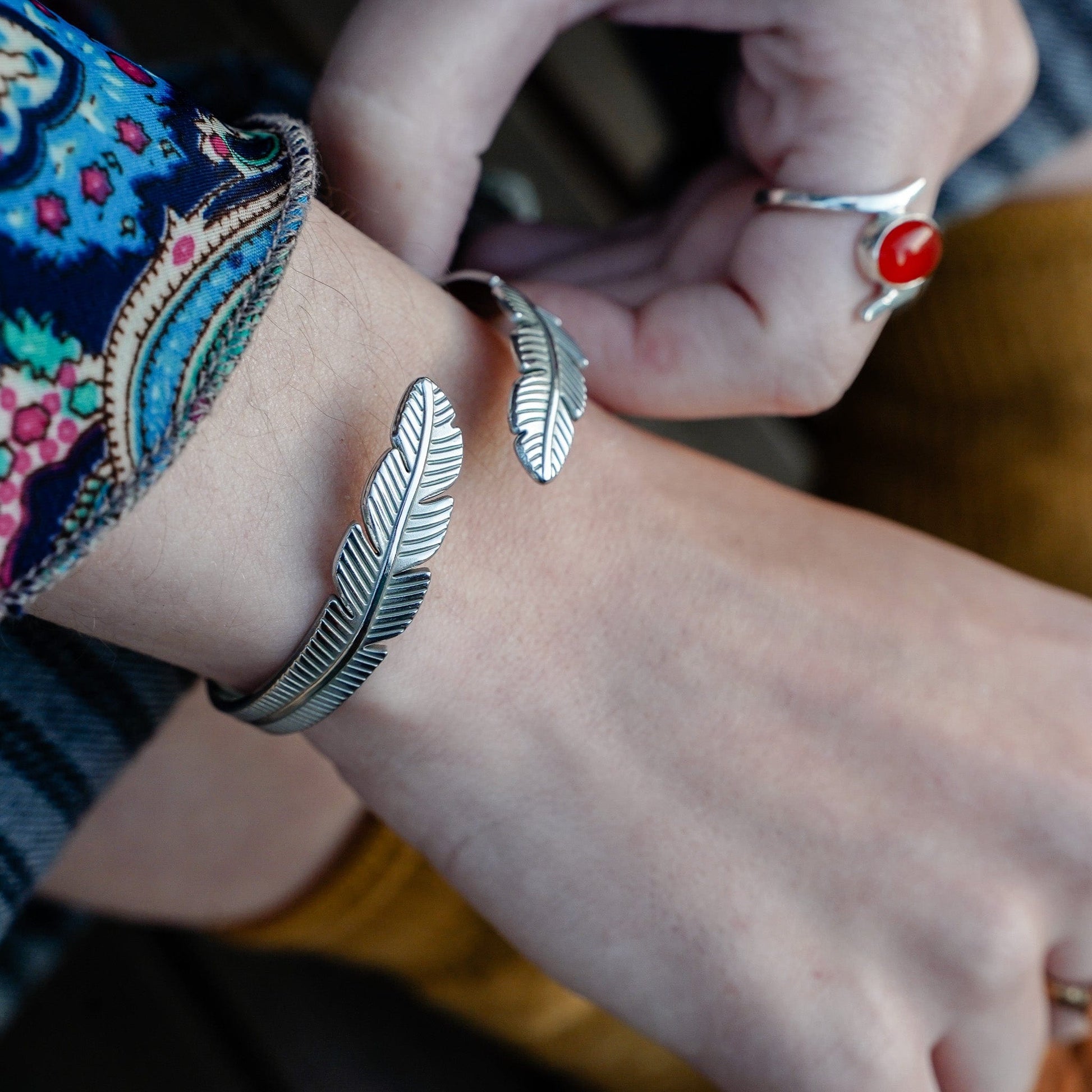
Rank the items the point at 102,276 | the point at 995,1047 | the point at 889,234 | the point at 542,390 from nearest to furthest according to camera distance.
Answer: the point at 102,276, the point at 542,390, the point at 889,234, the point at 995,1047

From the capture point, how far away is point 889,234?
76 cm

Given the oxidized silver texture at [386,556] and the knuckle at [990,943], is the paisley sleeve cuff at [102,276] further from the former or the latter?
the knuckle at [990,943]

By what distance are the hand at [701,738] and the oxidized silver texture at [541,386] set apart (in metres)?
0.05

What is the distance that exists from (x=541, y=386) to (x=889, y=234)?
0.33 meters

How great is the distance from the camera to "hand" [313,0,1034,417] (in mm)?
710

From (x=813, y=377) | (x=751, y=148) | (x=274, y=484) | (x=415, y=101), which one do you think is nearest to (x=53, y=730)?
(x=274, y=484)

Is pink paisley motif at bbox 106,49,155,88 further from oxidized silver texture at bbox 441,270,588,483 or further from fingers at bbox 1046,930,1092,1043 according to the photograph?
fingers at bbox 1046,930,1092,1043

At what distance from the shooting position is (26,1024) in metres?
1.36

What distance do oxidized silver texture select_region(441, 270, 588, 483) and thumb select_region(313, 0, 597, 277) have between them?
3.6 inches

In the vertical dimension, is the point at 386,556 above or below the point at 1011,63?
below

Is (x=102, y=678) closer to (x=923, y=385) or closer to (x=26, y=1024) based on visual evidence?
(x=26, y=1024)

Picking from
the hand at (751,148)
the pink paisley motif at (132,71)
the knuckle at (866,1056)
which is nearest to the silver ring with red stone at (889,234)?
the hand at (751,148)

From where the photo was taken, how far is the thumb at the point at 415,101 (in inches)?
27.6

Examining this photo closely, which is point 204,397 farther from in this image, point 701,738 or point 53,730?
point 701,738
